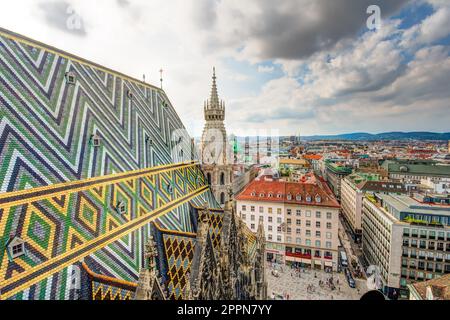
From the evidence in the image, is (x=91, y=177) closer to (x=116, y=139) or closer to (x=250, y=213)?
(x=116, y=139)

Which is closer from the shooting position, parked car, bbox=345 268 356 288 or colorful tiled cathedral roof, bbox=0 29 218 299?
colorful tiled cathedral roof, bbox=0 29 218 299

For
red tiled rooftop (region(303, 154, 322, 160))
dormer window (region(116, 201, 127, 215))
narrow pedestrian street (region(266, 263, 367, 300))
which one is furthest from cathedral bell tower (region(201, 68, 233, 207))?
red tiled rooftop (region(303, 154, 322, 160))

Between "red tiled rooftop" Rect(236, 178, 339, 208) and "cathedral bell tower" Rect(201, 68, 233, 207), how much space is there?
502 inches

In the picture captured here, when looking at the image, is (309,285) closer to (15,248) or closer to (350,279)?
(350,279)

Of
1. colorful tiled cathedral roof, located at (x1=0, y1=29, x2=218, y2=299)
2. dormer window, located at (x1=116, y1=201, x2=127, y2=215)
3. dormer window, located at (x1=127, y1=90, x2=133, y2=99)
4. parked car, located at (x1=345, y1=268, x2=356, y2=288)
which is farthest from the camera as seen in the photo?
parked car, located at (x1=345, y1=268, x2=356, y2=288)

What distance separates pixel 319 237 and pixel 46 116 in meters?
28.9

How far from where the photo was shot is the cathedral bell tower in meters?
18.6

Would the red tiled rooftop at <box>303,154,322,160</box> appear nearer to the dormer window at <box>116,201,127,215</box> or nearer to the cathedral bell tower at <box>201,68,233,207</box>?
the cathedral bell tower at <box>201,68,233,207</box>

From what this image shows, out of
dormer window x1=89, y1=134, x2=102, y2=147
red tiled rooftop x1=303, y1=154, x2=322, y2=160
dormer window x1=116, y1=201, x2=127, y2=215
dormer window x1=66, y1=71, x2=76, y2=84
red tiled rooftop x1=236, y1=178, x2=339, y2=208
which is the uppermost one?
dormer window x1=66, y1=71, x2=76, y2=84

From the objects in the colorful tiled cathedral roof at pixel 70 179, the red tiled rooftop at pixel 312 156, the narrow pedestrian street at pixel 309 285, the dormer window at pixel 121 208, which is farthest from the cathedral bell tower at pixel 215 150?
the red tiled rooftop at pixel 312 156

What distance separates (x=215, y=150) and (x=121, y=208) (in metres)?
11.1

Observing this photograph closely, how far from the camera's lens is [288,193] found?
30.2 m

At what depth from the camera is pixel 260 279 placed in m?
17.5

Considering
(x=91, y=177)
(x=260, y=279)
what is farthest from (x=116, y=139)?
(x=260, y=279)
